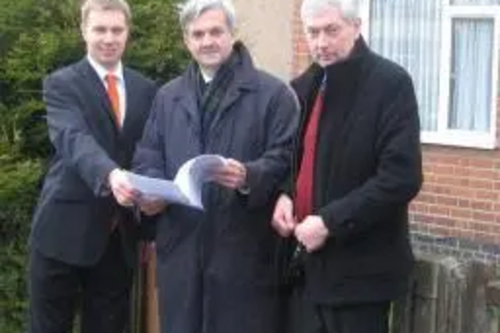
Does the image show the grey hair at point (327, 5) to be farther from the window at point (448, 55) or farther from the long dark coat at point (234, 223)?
the window at point (448, 55)

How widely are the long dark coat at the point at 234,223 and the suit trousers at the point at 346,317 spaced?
32 cm

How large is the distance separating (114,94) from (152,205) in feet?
2.49

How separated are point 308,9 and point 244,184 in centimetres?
72

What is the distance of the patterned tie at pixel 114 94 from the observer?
207 inches

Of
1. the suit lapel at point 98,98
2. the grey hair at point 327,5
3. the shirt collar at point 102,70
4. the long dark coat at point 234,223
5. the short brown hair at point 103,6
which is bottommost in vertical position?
the long dark coat at point 234,223

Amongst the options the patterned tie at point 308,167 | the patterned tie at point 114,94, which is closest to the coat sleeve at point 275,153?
the patterned tie at point 308,167

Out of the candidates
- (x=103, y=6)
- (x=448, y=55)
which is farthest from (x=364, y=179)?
(x=448, y=55)

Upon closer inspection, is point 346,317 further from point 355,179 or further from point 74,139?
point 74,139

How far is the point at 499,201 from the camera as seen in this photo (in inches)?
343

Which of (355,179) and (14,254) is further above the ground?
(355,179)

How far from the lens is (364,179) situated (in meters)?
4.23

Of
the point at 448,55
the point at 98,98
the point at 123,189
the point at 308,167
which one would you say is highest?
the point at 448,55

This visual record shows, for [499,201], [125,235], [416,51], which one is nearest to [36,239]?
[125,235]

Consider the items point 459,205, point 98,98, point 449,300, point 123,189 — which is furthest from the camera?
point 459,205
